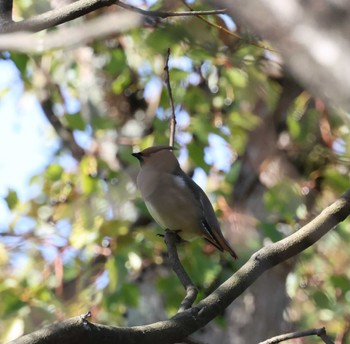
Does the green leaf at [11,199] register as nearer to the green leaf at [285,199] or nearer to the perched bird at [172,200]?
the perched bird at [172,200]

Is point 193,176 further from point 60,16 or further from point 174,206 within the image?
point 60,16

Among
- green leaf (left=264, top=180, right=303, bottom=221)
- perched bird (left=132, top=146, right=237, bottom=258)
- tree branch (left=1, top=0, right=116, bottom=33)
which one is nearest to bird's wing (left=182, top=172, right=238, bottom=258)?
perched bird (left=132, top=146, right=237, bottom=258)

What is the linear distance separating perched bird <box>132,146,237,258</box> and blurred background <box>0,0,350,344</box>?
63 centimetres

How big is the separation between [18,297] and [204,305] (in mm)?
2414

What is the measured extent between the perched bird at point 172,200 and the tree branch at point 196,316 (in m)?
1.34

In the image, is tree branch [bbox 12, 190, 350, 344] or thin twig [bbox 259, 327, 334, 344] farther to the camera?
thin twig [bbox 259, 327, 334, 344]

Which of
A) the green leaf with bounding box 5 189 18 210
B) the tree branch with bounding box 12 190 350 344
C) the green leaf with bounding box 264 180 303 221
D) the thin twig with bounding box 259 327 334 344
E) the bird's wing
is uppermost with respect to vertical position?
the tree branch with bounding box 12 190 350 344

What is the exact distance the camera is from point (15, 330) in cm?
393

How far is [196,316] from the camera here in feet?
6.30

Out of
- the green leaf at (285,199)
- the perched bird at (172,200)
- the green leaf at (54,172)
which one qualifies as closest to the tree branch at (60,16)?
the perched bird at (172,200)

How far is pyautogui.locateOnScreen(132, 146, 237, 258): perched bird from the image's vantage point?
11.5 ft

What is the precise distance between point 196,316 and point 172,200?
1.64 m

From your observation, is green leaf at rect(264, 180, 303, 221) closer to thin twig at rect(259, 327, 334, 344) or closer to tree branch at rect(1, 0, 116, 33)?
tree branch at rect(1, 0, 116, 33)

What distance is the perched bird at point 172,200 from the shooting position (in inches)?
138
